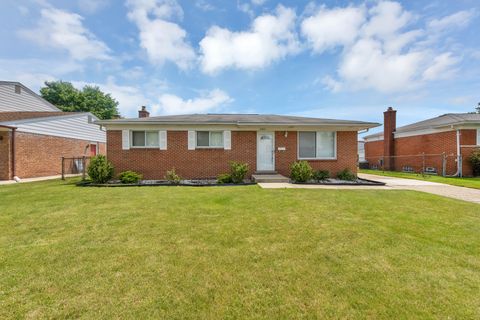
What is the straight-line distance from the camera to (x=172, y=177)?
10.2 meters

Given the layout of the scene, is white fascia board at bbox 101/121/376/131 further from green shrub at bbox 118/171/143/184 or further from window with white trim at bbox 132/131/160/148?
green shrub at bbox 118/171/143/184

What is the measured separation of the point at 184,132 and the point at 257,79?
824 centimetres

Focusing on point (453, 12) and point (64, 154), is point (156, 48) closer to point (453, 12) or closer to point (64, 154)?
Answer: point (64, 154)

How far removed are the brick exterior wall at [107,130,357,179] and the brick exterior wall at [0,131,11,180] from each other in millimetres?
6393

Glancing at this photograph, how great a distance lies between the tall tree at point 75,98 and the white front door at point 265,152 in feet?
98.8

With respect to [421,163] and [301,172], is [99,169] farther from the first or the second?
[421,163]

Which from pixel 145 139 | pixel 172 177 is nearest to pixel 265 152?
pixel 172 177

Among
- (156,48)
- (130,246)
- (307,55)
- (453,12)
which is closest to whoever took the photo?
(130,246)

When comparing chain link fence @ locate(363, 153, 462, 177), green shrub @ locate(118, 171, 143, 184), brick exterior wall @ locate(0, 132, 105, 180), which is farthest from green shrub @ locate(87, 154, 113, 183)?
chain link fence @ locate(363, 153, 462, 177)

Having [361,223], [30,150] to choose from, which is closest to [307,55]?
[361,223]

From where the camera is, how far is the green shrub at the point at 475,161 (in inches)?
517

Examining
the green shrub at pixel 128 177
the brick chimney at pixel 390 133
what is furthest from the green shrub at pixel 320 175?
the brick chimney at pixel 390 133

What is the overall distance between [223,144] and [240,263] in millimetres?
8320

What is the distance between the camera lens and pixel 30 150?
13.0m
